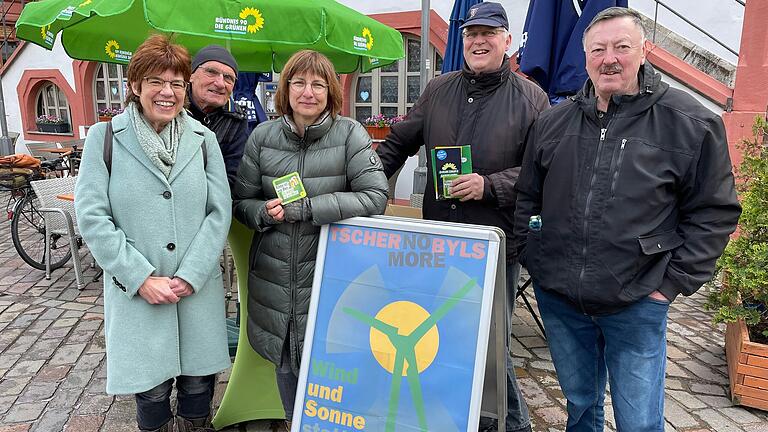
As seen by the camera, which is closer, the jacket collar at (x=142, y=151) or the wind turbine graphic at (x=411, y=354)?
the wind turbine graphic at (x=411, y=354)

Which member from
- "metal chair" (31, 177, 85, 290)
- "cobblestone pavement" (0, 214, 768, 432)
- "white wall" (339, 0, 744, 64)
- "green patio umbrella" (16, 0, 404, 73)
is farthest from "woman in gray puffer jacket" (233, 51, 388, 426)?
"white wall" (339, 0, 744, 64)

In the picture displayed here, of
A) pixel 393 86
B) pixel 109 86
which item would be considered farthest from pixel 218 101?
pixel 109 86

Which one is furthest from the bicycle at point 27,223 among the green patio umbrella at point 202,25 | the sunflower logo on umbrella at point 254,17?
the sunflower logo on umbrella at point 254,17

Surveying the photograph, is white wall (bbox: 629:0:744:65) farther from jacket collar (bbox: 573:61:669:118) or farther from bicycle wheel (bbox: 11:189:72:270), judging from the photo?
bicycle wheel (bbox: 11:189:72:270)

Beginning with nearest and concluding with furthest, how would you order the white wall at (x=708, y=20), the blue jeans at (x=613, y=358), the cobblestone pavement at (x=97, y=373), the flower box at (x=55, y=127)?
the blue jeans at (x=613, y=358)
the cobblestone pavement at (x=97, y=373)
the white wall at (x=708, y=20)
the flower box at (x=55, y=127)

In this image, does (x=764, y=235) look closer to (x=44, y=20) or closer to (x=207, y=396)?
(x=207, y=396)

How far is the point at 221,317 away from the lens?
8.54ft

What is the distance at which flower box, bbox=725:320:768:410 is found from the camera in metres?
3.23

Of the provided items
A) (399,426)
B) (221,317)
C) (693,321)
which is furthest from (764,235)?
(221,317)

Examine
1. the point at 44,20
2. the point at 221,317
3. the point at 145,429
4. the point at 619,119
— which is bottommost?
the point at 145,429

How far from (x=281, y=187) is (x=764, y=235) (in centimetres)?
315

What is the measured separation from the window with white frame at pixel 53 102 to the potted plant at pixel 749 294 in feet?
48.8

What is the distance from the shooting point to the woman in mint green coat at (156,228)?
7.35 ft

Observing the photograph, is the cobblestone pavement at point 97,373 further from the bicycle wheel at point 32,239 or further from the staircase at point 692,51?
the staircase at point 692,51
